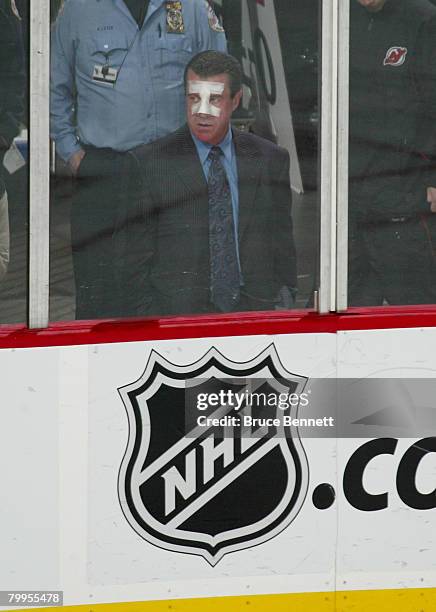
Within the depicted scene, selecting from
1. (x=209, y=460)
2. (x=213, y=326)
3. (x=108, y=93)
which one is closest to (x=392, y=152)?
(x=213, y=326)

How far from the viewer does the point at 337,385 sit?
3051 millimetres

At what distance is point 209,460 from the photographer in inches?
120

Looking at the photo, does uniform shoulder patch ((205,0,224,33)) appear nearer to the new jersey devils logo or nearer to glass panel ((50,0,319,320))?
glass panel ((50,0,319,320))

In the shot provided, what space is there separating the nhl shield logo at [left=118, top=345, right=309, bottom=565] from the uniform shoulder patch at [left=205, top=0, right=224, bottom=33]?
2.90 feet

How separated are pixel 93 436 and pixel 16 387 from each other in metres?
0.25

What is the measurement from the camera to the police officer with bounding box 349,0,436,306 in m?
3.04

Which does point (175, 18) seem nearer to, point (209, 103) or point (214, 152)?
point (209, 103)

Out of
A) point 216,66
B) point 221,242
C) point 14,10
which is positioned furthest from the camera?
point 221,242

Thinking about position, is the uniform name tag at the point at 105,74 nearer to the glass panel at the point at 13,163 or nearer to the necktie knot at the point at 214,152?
the glass panel at the point at 13,163

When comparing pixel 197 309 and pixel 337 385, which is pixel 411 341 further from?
pixel 197 309

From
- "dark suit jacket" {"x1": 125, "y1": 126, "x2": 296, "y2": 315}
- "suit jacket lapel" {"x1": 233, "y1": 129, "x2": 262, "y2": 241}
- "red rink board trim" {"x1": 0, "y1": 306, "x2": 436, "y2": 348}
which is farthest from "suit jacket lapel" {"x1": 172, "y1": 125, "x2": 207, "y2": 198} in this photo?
"red rink board trim" {"x1": 0, "y1": 306, "x2": 436, "y2": 348}

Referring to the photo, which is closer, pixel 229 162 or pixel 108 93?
pixel 108 93

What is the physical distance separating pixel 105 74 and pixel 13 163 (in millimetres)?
350

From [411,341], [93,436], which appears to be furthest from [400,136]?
[93,436]
